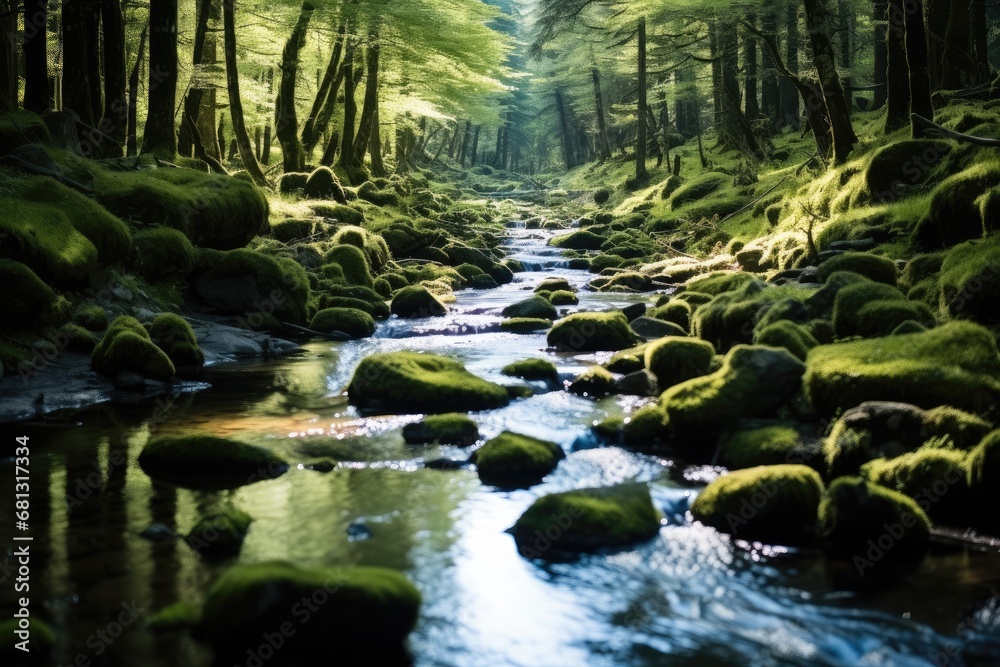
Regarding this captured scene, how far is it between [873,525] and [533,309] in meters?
9.51

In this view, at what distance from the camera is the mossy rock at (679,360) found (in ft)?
29.0

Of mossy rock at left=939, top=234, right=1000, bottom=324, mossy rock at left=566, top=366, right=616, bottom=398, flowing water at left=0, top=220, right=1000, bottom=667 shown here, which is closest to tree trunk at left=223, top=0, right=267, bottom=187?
flowing water at left=0, top=220, right=1000, bottom=667

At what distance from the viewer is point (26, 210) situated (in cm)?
1009

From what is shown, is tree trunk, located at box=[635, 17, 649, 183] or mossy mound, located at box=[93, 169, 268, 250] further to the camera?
tree trunk, located at box=[635, 17, 649, 183]

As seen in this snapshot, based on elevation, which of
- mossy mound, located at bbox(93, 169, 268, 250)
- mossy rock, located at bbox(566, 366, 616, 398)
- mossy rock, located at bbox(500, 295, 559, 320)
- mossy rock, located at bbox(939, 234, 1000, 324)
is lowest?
mossy rock, located at bbox(566, 366, 616, 398)

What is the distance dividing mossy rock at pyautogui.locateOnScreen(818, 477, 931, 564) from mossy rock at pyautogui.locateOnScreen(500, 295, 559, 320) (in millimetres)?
9179

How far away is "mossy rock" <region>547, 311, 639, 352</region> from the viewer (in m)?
11.6

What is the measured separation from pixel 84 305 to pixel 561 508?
24.6 feet

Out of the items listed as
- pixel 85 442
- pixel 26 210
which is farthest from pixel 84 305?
pixel 85 442

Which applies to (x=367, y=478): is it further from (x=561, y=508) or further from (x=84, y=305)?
(x=84, y=305)

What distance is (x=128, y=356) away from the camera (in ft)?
30.7

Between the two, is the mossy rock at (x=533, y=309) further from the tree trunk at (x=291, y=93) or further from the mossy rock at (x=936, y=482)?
the tree trunk at (x=291, y=93)

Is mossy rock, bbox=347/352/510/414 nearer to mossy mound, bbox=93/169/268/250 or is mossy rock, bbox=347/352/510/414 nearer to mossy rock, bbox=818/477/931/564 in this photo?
mossy rock, bbox=818/477/931/564

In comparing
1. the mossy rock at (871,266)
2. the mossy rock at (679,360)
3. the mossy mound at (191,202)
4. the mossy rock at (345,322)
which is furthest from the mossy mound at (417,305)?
the mossy rock at (871,266)
